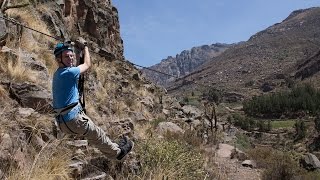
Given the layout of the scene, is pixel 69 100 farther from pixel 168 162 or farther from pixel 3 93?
pixel 168 162

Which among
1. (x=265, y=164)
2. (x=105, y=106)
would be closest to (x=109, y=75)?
(x=105, y=106)

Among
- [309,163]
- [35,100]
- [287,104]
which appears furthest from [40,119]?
[287,104]

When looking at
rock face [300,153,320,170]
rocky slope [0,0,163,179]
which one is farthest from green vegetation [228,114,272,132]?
rocky slope [0,0,163,179]

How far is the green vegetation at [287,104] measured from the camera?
12195cm

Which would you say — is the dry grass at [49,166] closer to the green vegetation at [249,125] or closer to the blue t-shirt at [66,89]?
the blue t-shirt at [66,89]

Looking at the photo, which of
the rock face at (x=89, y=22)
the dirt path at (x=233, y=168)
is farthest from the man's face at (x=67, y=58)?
the rock face at (x=89, y=22)

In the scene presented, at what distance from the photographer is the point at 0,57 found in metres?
9.69

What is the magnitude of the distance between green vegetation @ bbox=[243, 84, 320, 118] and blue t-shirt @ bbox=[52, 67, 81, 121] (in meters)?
118

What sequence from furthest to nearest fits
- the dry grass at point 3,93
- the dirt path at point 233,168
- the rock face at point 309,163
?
1. the rock face at point 309,163
2. the dirt path at point 233,168
3. the dry grass at point 3,93

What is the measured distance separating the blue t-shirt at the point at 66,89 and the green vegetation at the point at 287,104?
11813cm

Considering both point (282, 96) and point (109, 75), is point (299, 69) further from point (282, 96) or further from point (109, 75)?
point (109, 75)

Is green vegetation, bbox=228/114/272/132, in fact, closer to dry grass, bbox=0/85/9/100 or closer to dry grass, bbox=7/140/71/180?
dry grass, bbox=0/85/9/100

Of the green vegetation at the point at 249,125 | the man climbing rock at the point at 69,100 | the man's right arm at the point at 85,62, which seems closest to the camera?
the man climbing rock at the point at 69,100

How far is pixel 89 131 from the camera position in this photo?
Result: 6.20 meters
